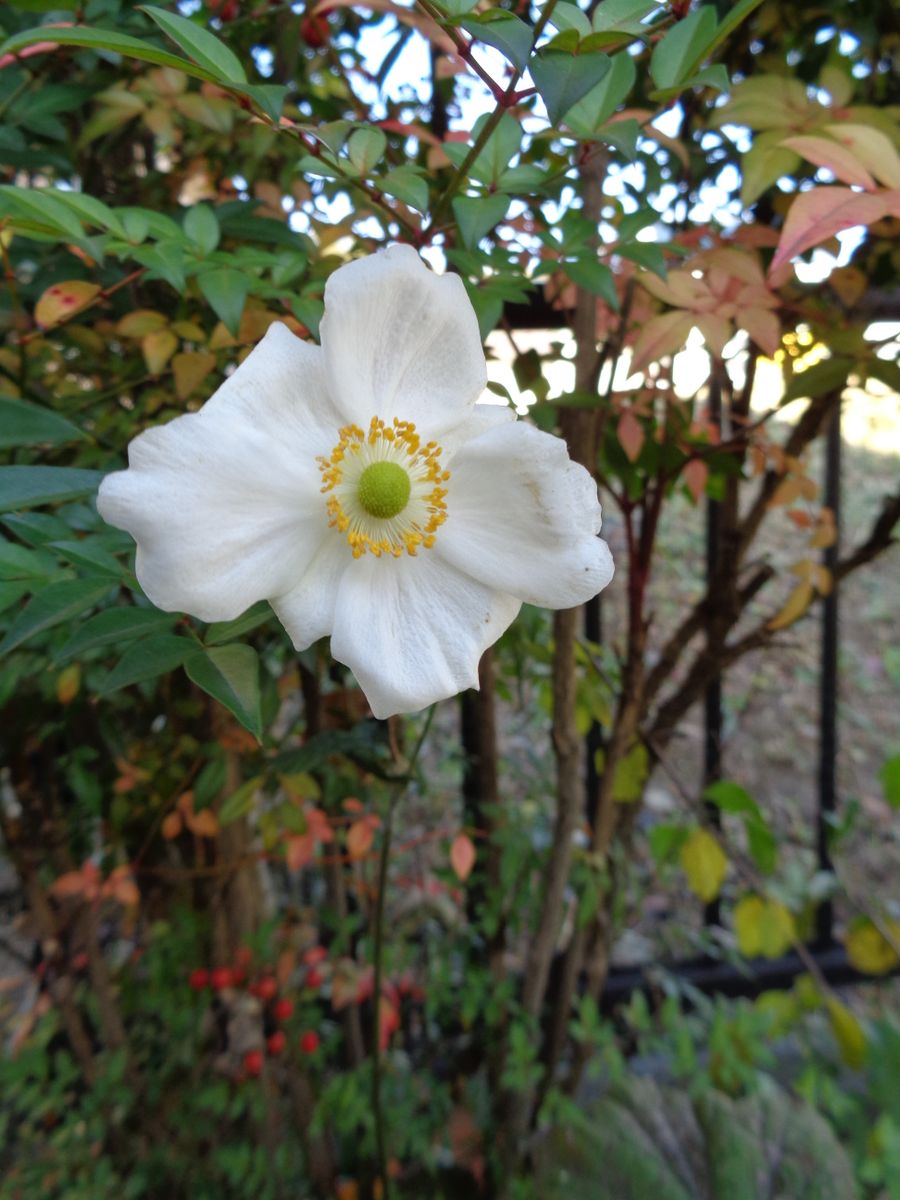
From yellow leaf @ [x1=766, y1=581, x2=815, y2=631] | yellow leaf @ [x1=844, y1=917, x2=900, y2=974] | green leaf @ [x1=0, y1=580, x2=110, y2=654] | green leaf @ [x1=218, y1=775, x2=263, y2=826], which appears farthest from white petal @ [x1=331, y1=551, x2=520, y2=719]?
yellow leaf @ [x1=844, y1=917, x2=900, y2=974]

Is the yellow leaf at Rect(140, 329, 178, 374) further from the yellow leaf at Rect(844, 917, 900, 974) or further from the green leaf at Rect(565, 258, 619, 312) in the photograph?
the yellow leaf at Rect(844, 917, 900, 974)

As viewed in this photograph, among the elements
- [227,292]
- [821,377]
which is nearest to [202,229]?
[227,292]

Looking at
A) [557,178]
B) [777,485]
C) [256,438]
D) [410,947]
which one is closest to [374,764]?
[256,438]

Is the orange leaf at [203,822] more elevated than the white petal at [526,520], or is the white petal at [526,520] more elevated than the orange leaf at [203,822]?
the white petal at [526,520]

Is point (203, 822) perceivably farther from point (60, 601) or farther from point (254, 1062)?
point (60, 601)

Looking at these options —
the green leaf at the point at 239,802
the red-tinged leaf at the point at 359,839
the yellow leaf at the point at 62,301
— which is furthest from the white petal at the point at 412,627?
the red-tinged leaf at the point at 359,839

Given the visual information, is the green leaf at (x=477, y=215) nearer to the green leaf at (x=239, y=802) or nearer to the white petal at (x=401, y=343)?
the white petal at (x=401, y=343)

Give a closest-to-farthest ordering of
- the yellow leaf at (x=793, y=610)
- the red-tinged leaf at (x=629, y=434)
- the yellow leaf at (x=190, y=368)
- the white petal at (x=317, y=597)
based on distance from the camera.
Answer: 1. the white petal at (x=317, y=597)
2. the yellow leaf at (x=190, y=368)
3. the red-tinged leaf at (x=629, y=434)
4. the yellow leaf at (x=793, y=610)
